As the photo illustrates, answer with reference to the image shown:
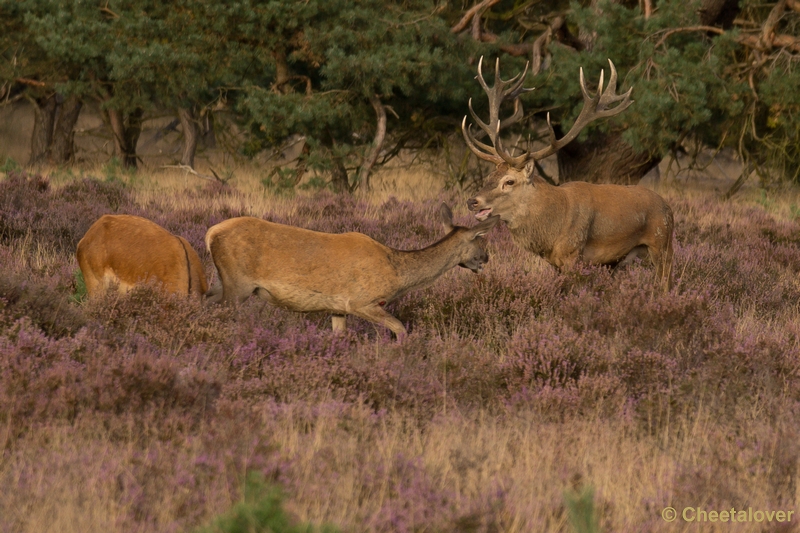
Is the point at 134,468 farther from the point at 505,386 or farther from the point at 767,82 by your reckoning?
the point at 767,82

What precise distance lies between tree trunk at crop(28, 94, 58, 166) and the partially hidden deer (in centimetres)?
1702

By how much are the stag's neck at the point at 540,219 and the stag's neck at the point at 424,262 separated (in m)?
1.31

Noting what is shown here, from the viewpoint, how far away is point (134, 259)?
5.97 meters

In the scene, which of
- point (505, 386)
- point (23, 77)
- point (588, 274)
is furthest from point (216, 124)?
point (505, 386)

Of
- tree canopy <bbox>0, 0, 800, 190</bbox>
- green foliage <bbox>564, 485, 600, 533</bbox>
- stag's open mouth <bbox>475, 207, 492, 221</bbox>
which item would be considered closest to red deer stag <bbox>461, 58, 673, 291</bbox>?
stag's open mouth <bbox>475, 207, 492, 221</bbox>

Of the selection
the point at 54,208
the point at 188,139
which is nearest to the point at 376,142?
the point at 188,139

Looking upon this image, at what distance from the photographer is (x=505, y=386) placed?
5281 mm

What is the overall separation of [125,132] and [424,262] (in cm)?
1661

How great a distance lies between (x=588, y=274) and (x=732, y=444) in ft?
10.6

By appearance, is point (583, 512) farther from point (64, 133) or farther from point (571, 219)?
point (64, 133)

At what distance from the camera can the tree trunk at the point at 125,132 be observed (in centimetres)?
2061

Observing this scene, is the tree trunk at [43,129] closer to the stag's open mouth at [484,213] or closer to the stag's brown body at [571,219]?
the stag's open mouth at [484,213]

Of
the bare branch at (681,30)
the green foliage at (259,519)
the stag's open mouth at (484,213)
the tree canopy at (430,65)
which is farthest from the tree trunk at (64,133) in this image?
the green foliage at (259,519)

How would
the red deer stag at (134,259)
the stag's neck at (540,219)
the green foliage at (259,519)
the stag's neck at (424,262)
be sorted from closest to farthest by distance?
the green foliage at (259,519), the red deer stag at (134,259), the stag's neck at (424,262), the stag's neck at (540,219)
